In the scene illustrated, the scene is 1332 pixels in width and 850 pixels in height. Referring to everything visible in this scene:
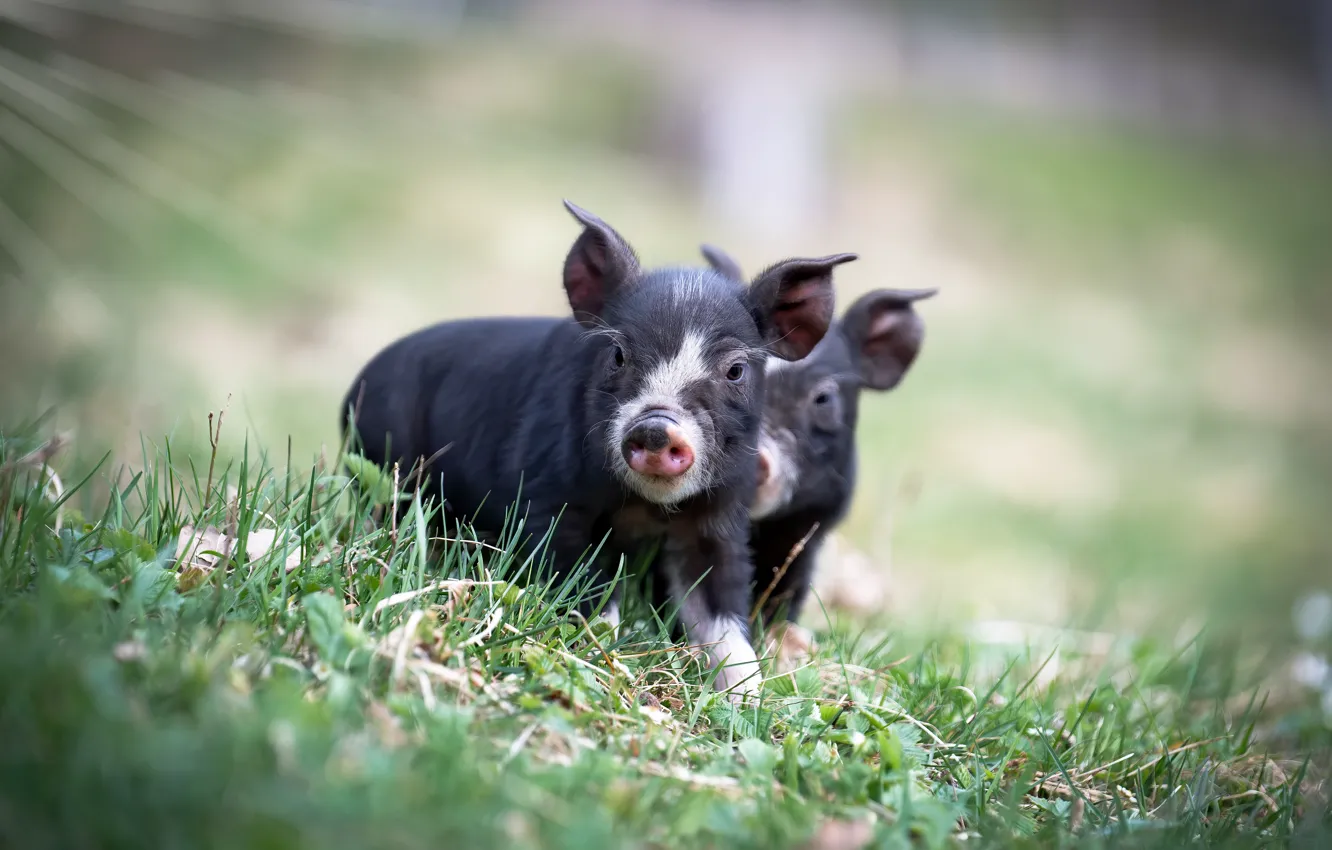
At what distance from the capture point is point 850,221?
15.6 m

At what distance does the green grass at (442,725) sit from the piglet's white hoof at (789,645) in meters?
0.13

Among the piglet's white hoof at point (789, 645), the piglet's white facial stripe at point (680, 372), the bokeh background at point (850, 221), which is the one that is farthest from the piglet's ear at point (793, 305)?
the bokeh background at point (850, 221)

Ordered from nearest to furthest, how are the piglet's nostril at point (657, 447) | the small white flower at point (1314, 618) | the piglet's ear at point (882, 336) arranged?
the piglet's nostril at point (657, 447), the piglet's ear at point (882, 336), the small white flower at point (1314, 618)

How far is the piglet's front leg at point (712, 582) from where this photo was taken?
407cm

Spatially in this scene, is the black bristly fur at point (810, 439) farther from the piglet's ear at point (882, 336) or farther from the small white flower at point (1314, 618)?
the small white flower at point (1314, 618)

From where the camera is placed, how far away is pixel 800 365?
5.00 meters

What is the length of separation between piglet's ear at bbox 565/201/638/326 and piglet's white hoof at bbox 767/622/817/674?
4.24ft

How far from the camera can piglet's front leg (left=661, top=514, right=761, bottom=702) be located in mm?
4066

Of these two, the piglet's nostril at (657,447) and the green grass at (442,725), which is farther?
the piglet's nostril at (657,447)

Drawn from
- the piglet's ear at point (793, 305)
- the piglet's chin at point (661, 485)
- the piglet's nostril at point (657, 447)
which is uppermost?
the piglet's ear at point (793, 305)

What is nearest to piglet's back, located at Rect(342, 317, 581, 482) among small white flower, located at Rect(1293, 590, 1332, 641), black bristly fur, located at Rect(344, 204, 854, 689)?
black bristly fur, located at Rect(344, 204, 854, 689)

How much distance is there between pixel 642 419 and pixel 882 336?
2.20 metres

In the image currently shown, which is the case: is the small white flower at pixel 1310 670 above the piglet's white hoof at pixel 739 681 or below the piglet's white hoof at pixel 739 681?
below

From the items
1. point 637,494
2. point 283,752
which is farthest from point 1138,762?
point 283,752
